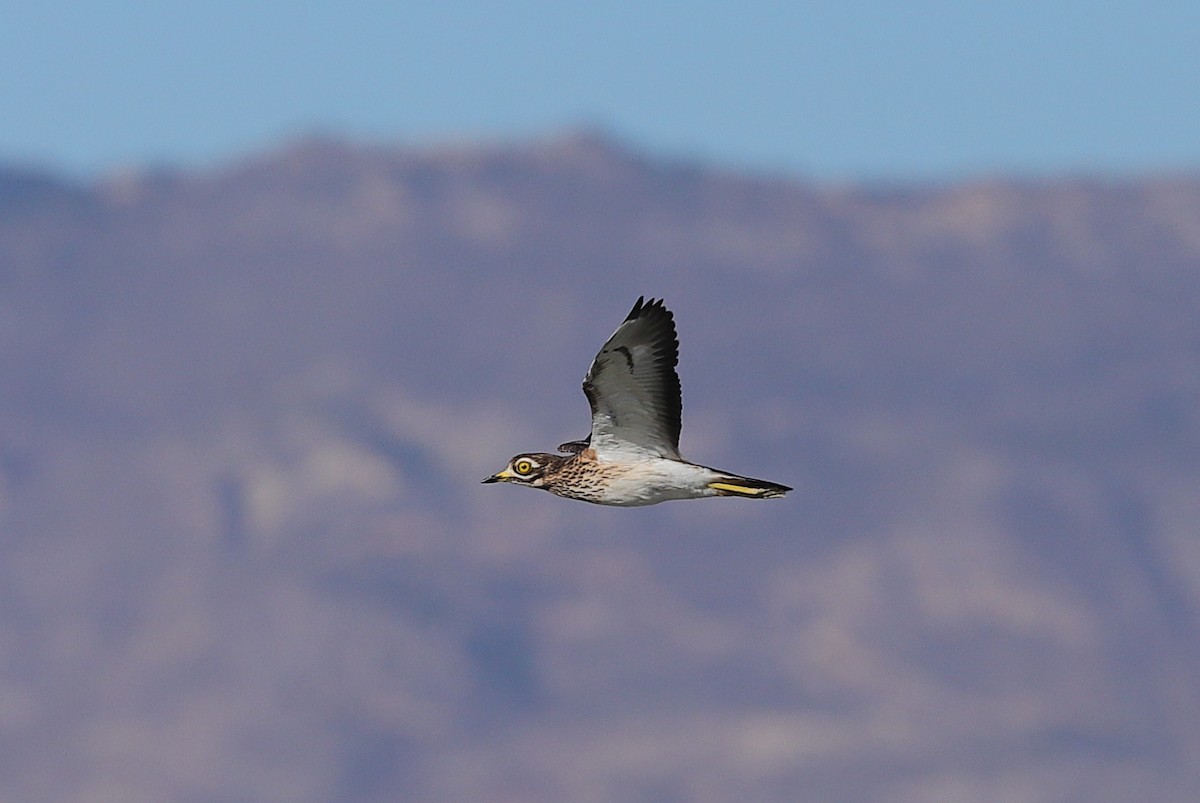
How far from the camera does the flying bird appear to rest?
30.6 meters

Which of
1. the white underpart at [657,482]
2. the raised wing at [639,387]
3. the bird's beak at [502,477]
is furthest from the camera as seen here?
the bird's beak at [502,477]

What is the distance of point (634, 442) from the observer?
32312 mm

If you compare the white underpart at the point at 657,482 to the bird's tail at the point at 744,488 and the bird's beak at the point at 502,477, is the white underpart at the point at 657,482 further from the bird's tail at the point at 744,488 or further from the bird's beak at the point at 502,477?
the bird's beak at the point at 502,477

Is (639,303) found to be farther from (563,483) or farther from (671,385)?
(563,483)

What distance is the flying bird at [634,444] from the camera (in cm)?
3059

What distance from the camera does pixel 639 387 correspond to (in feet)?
103

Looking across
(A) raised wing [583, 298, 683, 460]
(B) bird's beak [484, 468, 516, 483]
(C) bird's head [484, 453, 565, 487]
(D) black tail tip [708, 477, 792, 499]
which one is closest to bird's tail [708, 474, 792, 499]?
(D) black tail tip [708, 477, 792, 499]

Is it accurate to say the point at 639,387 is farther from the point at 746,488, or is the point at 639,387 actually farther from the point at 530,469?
the point at 530,469

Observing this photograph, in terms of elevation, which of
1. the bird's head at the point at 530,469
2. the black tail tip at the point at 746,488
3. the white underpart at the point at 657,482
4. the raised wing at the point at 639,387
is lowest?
the black tail tip at the point at 746,488

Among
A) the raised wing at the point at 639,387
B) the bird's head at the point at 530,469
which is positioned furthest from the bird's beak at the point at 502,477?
the raised wing at the point at 639,387

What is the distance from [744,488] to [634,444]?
6.79 feet

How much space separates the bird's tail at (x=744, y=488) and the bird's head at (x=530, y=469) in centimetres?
276

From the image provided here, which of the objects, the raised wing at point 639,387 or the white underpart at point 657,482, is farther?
the white underpart at point 657,482

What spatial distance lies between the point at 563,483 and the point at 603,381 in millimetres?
2083
